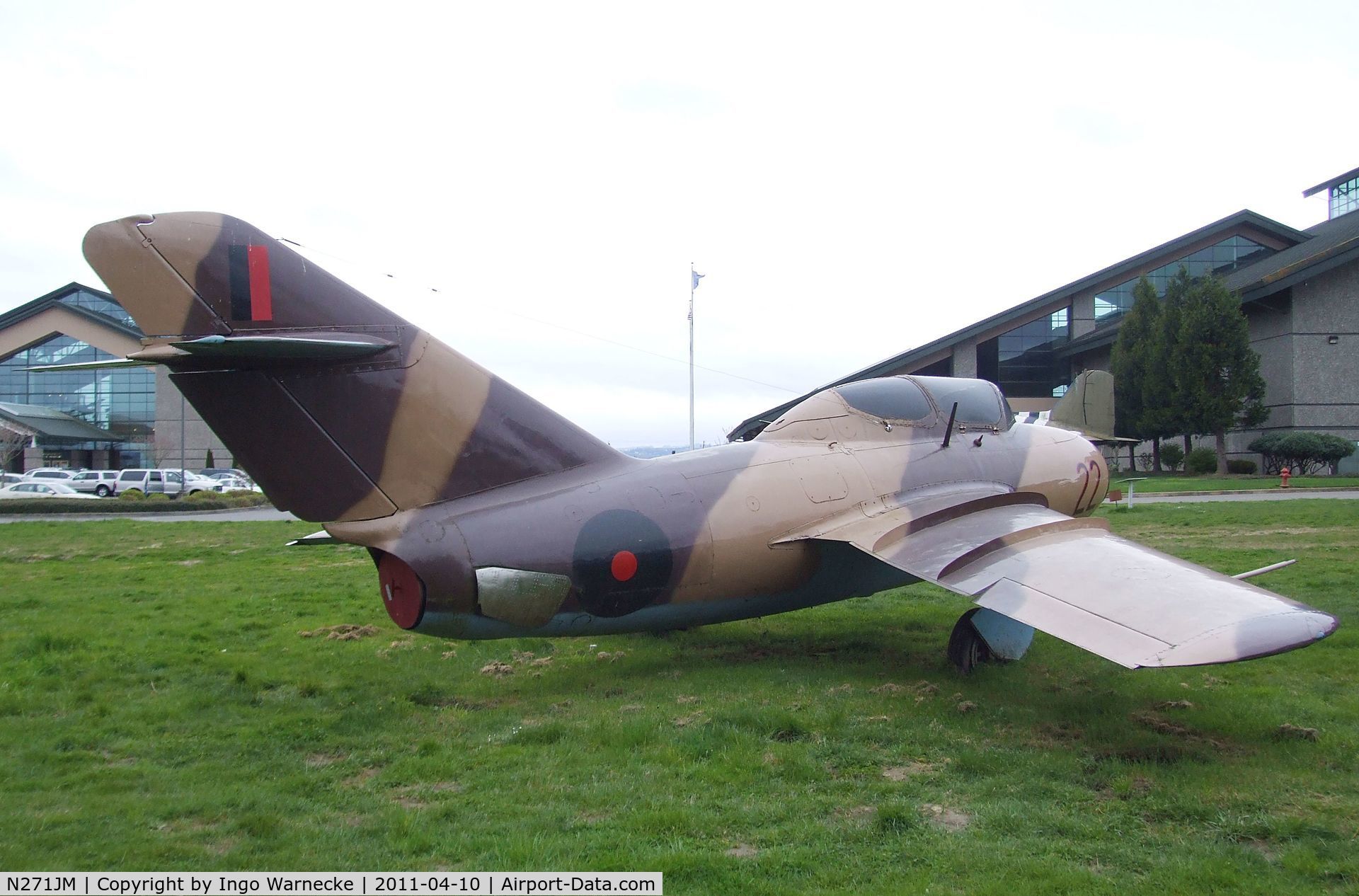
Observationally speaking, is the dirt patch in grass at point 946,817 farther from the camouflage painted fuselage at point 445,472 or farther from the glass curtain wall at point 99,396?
the glass curtain wall at point 99,396

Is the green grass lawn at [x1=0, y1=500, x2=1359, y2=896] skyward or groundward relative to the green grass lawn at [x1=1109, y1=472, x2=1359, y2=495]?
groundward

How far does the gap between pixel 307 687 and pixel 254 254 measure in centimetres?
359

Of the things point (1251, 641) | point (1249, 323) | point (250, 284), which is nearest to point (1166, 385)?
point (1249, 323)

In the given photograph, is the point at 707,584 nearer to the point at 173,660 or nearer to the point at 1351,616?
the point at 173,660

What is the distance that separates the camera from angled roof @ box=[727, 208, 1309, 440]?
153 feet

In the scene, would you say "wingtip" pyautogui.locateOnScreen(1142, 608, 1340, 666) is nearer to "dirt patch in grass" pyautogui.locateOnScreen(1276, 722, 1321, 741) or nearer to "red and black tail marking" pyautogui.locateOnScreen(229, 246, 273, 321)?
"dirt patch in grass" pyautogui.locateOnScreen(1276, 722, 1321, 741)

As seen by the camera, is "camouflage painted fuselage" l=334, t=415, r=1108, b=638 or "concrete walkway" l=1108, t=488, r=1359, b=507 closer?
"camouflage painted fuselage" l=334, t=415, r=1108, b=638

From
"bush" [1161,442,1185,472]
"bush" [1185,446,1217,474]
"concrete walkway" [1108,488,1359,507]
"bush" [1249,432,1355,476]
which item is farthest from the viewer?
"bush" [1161,442,1185,472]

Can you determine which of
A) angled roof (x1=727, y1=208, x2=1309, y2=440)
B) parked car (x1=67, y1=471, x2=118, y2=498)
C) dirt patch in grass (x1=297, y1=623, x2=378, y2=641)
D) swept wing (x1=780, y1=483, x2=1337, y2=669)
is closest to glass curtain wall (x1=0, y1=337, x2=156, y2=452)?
parked car (x1=67, y1=471, x2=118, y2=498)

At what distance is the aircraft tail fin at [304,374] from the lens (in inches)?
232

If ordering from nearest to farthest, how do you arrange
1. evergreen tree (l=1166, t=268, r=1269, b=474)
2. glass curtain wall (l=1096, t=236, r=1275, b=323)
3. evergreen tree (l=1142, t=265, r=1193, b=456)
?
1. evergreen tree (l=1166, t=268, r=1269, b=474)
2. evergreen tree (l=1142, t=265, r=1193, b=456)
3. glass curtain wall (l=1096, t=236, r=1275, b=323)

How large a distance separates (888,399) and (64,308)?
6652 centimetres

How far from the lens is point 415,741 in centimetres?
598

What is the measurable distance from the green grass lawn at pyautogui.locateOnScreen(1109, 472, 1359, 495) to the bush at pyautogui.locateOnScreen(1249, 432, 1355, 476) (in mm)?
759
